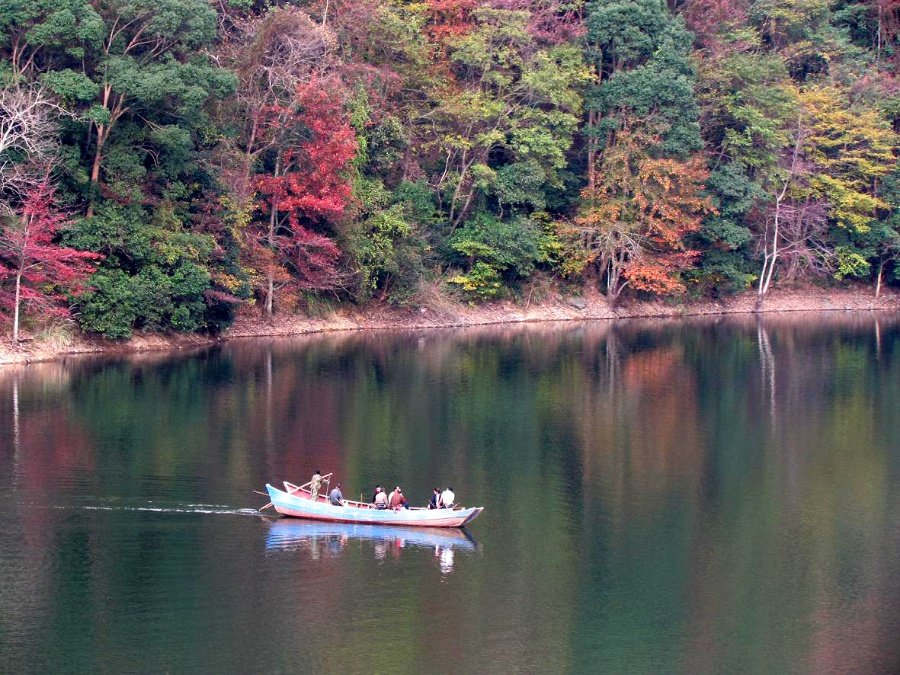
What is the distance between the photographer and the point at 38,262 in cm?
5053

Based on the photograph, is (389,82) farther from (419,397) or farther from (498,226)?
(419,397)

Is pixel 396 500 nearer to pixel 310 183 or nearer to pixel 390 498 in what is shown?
pixel 390 498

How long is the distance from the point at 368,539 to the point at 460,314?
135ft

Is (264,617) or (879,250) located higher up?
(879,250)

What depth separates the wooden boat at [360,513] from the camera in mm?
31297

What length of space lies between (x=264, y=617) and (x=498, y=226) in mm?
48195

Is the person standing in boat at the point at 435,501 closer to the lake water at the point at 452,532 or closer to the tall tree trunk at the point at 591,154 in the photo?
the lake water at the point at 452,532

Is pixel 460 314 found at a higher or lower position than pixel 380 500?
higher

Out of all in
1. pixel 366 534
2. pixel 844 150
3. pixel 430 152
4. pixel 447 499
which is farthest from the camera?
pixel 844 150

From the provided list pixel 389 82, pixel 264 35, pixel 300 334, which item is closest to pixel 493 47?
pixel 389 82

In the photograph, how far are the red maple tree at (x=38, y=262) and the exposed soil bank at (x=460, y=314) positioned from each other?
5.97ft

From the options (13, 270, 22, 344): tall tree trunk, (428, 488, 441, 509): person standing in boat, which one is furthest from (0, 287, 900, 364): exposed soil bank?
(428, 488, 441, 509): person standing in boat

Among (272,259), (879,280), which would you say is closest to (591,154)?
(272,259)

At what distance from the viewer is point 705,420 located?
151 feet
